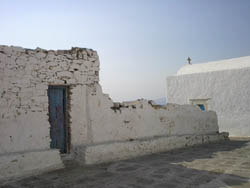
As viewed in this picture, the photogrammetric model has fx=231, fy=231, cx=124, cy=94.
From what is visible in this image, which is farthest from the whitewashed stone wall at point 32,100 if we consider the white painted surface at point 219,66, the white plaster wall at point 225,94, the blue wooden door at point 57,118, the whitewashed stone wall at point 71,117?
the white painted surface at point 219,66

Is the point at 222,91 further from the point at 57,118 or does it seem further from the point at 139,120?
the point at 57,118

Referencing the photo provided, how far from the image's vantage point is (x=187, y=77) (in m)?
14.1

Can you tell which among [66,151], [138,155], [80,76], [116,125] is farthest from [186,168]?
[80,76]

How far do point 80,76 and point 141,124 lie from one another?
8.20 feet

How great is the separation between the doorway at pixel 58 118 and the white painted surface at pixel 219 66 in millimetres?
10610

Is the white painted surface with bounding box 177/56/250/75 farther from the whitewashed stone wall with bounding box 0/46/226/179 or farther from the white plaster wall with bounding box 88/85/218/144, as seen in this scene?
the whitewashed stone wall with bounding box 0/46/226/179

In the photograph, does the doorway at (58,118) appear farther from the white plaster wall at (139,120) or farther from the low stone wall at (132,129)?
the white plaster wall at (139,120)

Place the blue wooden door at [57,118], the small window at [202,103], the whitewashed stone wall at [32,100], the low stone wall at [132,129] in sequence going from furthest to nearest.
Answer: the small window at [202,103], the low stone wall at [132,129], the blue wooden door at [57,118], the whitewashed stone wall at [32,100]

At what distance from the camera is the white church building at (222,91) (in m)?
12.3

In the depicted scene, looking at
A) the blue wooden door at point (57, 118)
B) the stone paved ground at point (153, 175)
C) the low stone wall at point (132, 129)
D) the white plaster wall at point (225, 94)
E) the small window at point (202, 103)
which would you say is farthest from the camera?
the small window at point (202, 103)

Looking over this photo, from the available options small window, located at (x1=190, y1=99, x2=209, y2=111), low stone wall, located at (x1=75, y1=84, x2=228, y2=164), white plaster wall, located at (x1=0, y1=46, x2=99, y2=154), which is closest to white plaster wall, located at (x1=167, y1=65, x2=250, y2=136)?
small window, located at (x1=190, y1=99, x2=209, y2=111)

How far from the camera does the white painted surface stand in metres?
13.5

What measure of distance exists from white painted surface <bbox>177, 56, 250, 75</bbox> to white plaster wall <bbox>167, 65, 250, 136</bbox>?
85 centimetres

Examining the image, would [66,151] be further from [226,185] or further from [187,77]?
[187,77]
